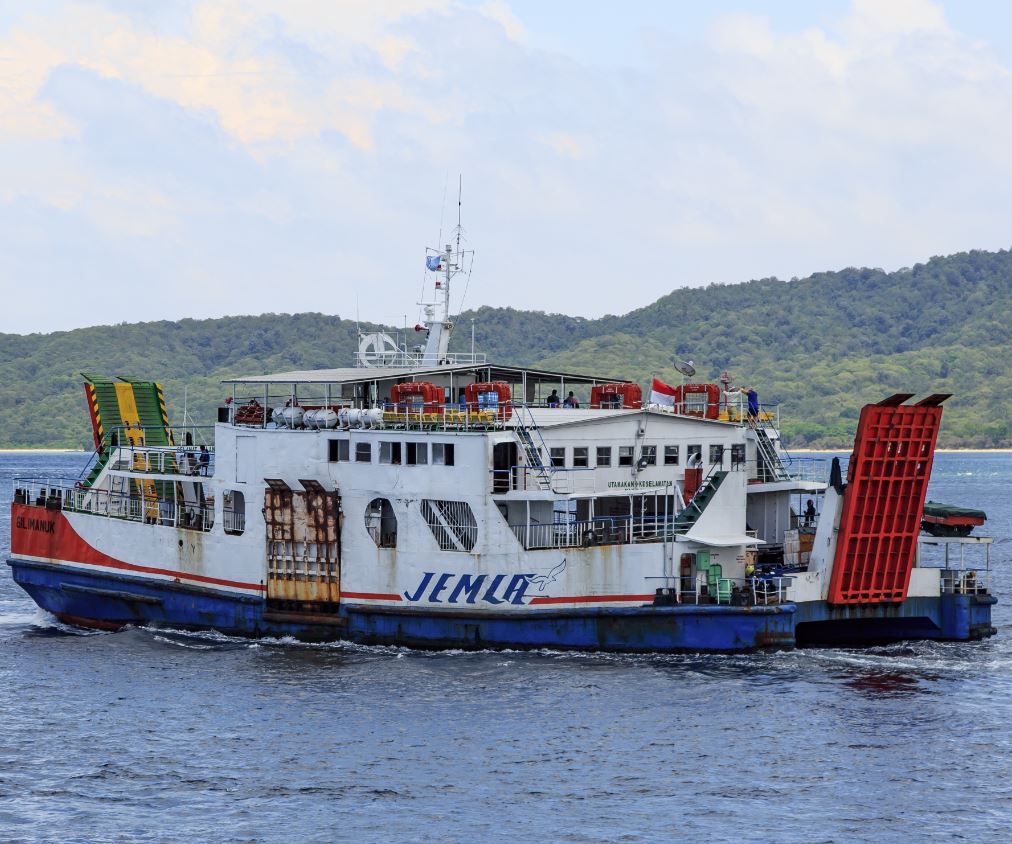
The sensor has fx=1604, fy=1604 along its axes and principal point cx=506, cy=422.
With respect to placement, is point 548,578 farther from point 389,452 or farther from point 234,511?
point 234,511

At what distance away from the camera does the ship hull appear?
35.6 m

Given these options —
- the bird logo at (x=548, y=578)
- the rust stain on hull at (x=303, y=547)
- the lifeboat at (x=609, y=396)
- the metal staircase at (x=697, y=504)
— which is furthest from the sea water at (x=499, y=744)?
the lifeboat at (x=609, y=396)

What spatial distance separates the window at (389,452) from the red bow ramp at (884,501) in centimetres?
1038

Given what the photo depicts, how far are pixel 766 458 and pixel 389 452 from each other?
31.7 ft

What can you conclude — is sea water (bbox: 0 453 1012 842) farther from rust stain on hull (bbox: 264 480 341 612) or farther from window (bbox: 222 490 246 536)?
window (bbox: 222 490 246 536)

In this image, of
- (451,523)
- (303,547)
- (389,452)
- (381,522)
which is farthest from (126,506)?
(451,523)

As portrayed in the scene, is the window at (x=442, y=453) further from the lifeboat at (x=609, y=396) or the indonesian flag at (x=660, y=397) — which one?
the indonesian flag at (x=660, y=397)

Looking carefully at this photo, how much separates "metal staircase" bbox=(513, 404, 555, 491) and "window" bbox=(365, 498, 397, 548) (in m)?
3.48

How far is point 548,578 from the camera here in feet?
119

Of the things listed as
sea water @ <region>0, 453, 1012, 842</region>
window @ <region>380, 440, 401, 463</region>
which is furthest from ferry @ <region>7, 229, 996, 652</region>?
sea water @ <region>0, 453, 1012, 842</region>

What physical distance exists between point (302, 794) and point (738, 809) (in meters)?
7.49

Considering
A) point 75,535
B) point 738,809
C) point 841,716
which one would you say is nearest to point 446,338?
point 75,535

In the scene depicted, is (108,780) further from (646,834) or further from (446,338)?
(446,338)

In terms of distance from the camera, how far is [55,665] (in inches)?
1517
